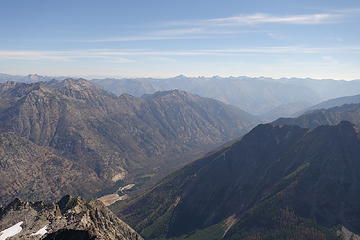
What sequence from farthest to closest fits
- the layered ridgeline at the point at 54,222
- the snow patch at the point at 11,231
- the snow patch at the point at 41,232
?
the snow patch at the point at 11,231 < the snow patch at the point at 41,232 < the layered ridgeline at the point at 54,222

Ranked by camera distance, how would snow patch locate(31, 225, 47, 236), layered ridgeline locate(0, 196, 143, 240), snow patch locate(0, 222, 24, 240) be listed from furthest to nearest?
snow patch locate(0, 222, 24, 240), snow patch locate(31, 225, 47, 236), layered ridgeline locate(0, 196, 143, 240)

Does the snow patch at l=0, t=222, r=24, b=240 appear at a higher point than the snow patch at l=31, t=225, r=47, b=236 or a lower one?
lower

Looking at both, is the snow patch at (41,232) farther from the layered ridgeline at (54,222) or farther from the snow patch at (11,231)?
the snow patch at (11,231)

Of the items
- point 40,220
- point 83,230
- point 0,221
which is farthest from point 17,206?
point 83,230

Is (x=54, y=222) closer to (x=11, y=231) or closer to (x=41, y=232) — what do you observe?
(x=41, y=232)

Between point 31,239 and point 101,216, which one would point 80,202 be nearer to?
point 101,216

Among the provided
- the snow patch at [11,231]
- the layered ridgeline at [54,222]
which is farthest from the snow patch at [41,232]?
the snow patch at [11,231]

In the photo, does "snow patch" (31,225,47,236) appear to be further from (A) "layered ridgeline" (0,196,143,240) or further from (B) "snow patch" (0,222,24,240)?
(B) "snow patch" (0,222,24,240)

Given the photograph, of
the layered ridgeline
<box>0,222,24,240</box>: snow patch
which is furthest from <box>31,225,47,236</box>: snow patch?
<box>0,222,24,240</box>: snow patch
